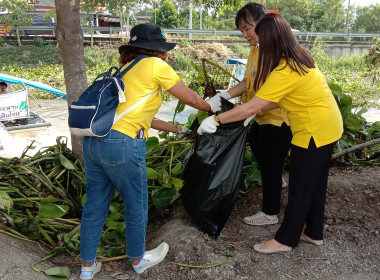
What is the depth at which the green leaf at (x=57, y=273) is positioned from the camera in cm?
224

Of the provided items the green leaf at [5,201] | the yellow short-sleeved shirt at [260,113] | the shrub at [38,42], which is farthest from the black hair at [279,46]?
the shrub at [38,42]

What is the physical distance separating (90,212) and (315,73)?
58.6 inches

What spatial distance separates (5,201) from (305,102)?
2202mm

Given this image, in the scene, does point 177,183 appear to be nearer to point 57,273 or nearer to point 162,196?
point 162,196

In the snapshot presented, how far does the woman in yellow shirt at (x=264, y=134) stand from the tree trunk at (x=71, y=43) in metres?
1.25

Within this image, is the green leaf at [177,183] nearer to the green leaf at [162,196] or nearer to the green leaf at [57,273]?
the green leaf at [162,196]

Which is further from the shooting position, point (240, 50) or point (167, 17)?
point (167, 17)

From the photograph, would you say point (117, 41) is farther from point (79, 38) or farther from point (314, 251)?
point (314, 251)

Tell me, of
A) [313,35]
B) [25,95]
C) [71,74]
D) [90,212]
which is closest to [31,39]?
[25,95]

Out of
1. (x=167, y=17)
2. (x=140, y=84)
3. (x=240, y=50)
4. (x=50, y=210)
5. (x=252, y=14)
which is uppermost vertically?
(x=167, y=17)

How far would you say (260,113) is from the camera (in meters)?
2.62

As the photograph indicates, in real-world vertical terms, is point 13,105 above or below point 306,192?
below

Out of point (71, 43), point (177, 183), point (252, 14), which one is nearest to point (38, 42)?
point (71, 43)

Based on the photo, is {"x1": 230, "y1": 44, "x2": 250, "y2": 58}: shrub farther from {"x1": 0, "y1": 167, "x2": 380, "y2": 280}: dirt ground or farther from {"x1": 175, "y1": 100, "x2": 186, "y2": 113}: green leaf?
{"x1": 0, "y1": 167, "x2": 380, "y2": 280}: dirt ground
